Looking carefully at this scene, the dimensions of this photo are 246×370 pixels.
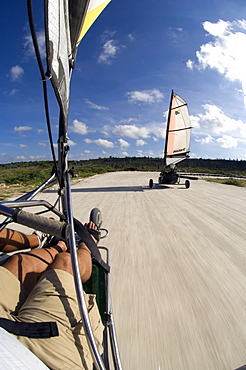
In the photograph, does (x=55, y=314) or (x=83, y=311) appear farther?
(x=55, y=314)

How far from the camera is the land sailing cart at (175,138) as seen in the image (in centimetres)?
1154

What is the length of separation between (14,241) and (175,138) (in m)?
11.7

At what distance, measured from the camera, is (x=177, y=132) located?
12.6 metres

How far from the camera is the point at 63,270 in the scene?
1.41m

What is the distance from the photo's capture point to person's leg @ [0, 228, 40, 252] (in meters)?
2.04

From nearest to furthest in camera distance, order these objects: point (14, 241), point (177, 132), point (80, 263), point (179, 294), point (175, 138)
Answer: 1. point (80, 263)
2. point (179, 294)
3. point (14, 241)
4. point (175, 138)
5. point (177, 132)

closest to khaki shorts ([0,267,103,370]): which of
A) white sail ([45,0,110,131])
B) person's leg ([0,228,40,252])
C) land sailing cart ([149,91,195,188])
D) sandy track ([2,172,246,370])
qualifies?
sandy track ([2,172,246,370])

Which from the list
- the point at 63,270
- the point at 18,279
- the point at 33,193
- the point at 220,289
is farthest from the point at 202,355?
the point at 33,193

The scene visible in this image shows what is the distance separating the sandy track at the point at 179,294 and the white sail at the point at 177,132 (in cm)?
845

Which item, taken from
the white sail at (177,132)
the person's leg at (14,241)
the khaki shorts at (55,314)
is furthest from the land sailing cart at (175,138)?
the khaki shorts at (55,314)

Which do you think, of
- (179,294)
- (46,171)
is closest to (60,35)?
(179,294)

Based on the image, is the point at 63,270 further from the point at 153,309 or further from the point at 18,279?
the point at 153,309

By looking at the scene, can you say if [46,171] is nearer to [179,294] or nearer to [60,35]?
[179,294]

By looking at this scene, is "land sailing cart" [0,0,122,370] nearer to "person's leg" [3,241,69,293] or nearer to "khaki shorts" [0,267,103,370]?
"khaki shorts" [0,267,103,370]
